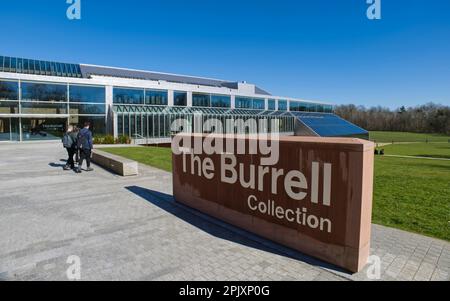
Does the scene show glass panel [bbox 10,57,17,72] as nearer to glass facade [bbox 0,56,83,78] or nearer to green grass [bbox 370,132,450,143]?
glass facade [bbox 0,56,83,78]

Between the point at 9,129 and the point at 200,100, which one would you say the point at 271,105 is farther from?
the point at 9,129

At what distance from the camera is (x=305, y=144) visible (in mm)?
4125

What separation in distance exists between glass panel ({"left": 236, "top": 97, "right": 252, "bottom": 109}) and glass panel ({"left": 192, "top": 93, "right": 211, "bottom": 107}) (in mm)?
6088

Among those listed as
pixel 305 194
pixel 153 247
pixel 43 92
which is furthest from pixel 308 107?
pixel 153 247

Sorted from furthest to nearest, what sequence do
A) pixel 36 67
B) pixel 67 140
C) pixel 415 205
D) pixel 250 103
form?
pixel 250 103, pixel 36 67, pixel 67 140, pixel 415 205

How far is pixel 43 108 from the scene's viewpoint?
88.6ft

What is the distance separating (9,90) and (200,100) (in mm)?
21495

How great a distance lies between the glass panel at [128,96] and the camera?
105 feet

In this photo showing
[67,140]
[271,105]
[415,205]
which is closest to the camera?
[415,205]

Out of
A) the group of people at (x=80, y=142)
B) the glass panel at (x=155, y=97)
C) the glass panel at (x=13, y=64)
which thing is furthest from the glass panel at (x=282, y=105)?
the group of people at (x=80, y=142)

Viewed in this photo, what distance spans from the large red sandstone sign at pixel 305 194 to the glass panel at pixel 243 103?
133ft
